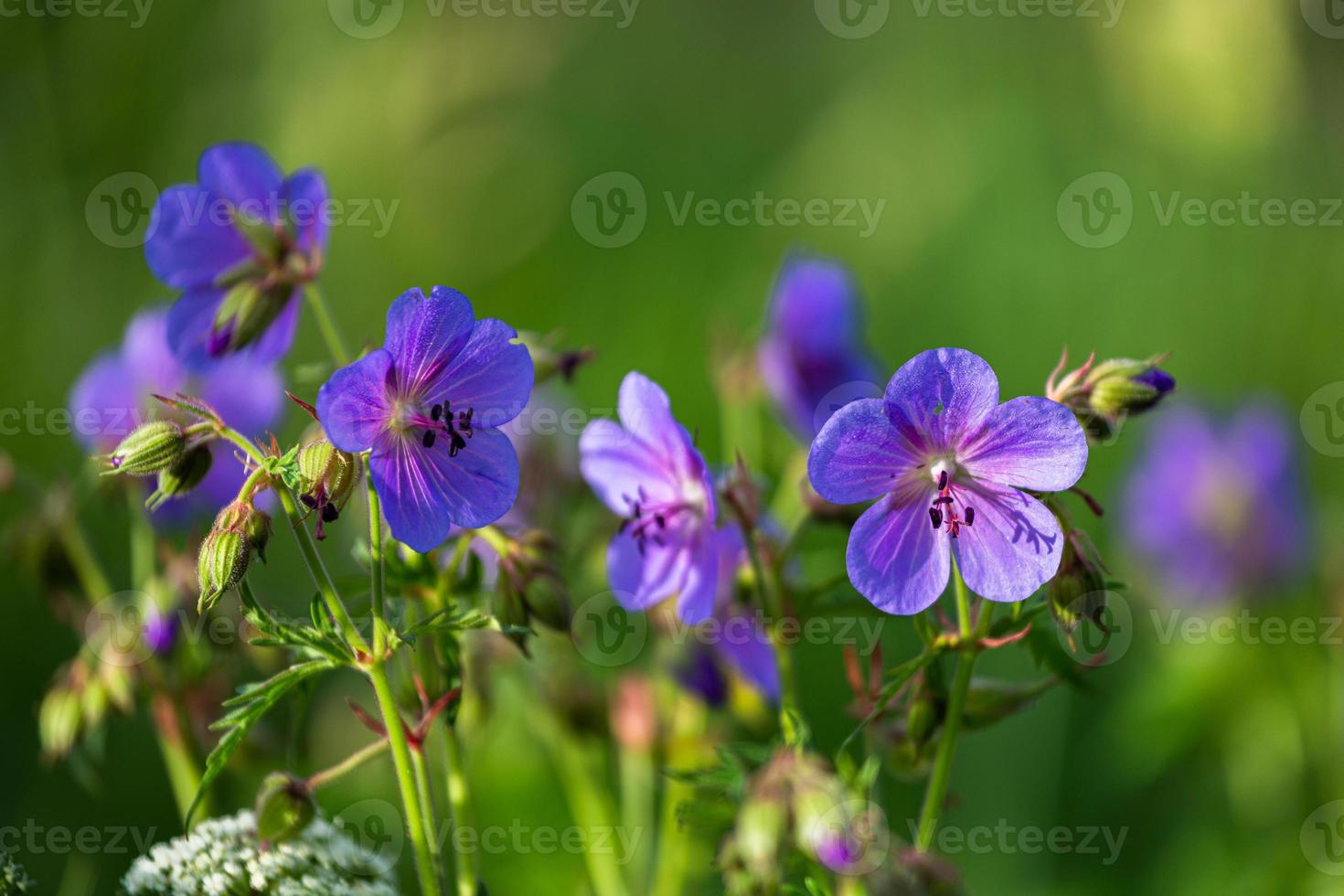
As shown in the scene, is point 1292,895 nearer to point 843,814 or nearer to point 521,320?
point 843,814

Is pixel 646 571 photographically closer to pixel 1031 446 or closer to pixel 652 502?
pixel 652 502

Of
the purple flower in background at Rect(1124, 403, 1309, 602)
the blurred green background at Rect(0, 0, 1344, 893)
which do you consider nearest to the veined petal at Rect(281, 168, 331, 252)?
the blurred green background at Rect(0, 0, 1344, 893)

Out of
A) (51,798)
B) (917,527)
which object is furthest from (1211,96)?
(51,798)

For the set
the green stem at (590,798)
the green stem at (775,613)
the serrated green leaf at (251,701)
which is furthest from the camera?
the green stem at (590,798)

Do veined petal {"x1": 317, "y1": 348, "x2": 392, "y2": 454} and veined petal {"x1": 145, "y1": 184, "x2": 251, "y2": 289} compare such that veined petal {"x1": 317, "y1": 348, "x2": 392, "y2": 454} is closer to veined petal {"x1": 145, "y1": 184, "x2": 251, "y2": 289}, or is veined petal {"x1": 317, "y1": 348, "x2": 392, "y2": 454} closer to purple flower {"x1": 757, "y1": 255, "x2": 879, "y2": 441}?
veined petal {"x1": 145, "y1": 184, "x2": 251, "y2": 289}

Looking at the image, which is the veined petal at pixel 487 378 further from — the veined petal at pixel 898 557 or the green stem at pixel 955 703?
the green stem at pixel 955 703

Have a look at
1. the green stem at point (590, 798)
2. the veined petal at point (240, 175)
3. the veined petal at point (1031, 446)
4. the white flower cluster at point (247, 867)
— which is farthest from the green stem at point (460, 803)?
the veined petal at point (240, 175)
